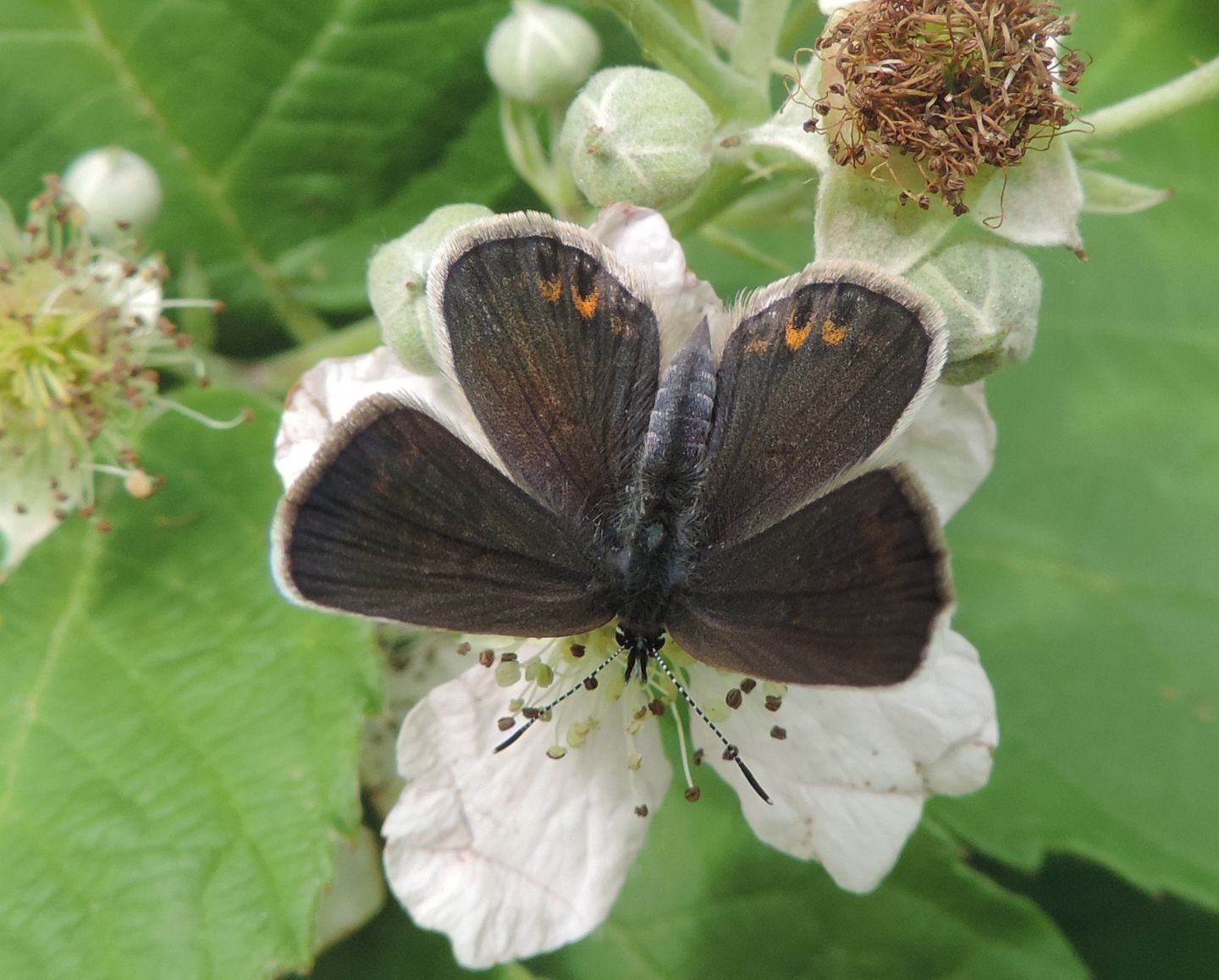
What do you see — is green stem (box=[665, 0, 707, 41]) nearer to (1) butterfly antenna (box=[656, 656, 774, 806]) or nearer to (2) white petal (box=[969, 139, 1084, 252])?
(2) white petal (box=[969, 139, 1084, 252])

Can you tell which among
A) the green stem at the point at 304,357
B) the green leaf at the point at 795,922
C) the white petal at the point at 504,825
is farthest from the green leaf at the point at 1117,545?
the green stem at the point at 304,357

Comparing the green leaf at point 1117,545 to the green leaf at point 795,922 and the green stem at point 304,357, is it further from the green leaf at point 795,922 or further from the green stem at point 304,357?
the green stem at point 304,357

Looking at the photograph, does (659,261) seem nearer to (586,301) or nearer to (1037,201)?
(586,301)

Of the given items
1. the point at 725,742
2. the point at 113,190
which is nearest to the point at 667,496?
the point at 725,742

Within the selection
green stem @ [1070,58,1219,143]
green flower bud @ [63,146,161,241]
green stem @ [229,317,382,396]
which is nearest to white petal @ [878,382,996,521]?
green stem @ [1070,58,1219,143]

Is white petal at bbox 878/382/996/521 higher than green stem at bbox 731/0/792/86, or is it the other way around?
green stem at bbox 731/0/792/86

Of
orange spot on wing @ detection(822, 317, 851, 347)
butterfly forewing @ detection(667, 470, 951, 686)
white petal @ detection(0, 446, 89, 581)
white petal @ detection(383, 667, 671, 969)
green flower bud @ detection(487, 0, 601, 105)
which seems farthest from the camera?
white petal @ detection(0, 446, 89, 581)

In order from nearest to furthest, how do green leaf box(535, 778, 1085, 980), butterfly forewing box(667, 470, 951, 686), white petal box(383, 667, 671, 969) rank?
butterfly forewing box(667, 470, 951, 686) < white petal box(383, 667, 671, 969) < green leaf box(535, 778, 1085, 980)
